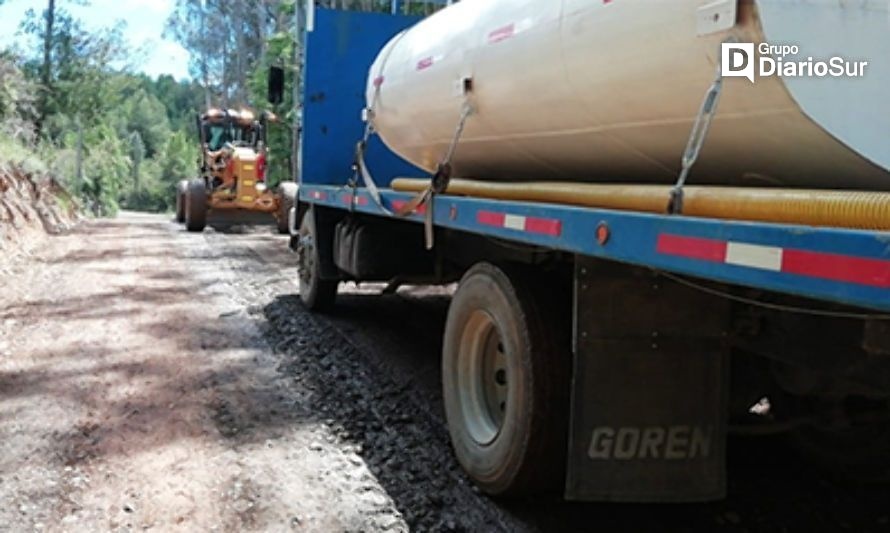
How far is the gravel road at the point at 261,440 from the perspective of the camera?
3.65 meters

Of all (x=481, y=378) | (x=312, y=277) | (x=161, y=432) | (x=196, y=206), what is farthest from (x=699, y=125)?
(x=196, y=206)

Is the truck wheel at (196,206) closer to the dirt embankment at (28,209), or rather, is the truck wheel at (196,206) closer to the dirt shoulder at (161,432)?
the dirt embankment at (28,209)

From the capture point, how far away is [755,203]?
2.16 metres

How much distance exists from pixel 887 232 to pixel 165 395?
4.66 metres

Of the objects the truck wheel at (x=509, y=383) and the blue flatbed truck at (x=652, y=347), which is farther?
the truck wheel at (x=509, y=383)

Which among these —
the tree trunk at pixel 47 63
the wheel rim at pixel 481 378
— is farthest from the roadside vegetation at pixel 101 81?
the wheel rim at pixel 481 378

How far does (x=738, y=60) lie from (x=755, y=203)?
51 cm

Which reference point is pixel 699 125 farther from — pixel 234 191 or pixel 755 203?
pixel 234 191

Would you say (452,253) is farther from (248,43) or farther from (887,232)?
(248,43)

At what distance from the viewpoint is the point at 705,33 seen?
247 centimetres

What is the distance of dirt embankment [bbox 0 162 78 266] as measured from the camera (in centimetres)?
1368

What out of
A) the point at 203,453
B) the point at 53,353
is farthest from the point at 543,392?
the point at 53,353

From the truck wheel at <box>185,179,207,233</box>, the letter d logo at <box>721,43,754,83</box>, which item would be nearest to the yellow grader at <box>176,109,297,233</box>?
the truck wheel at <box>185,179,207,233</box>

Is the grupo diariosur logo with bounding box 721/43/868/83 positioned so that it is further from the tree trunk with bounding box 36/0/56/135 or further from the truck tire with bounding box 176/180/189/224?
the tree trunk with bounding box 36/0/56/135
